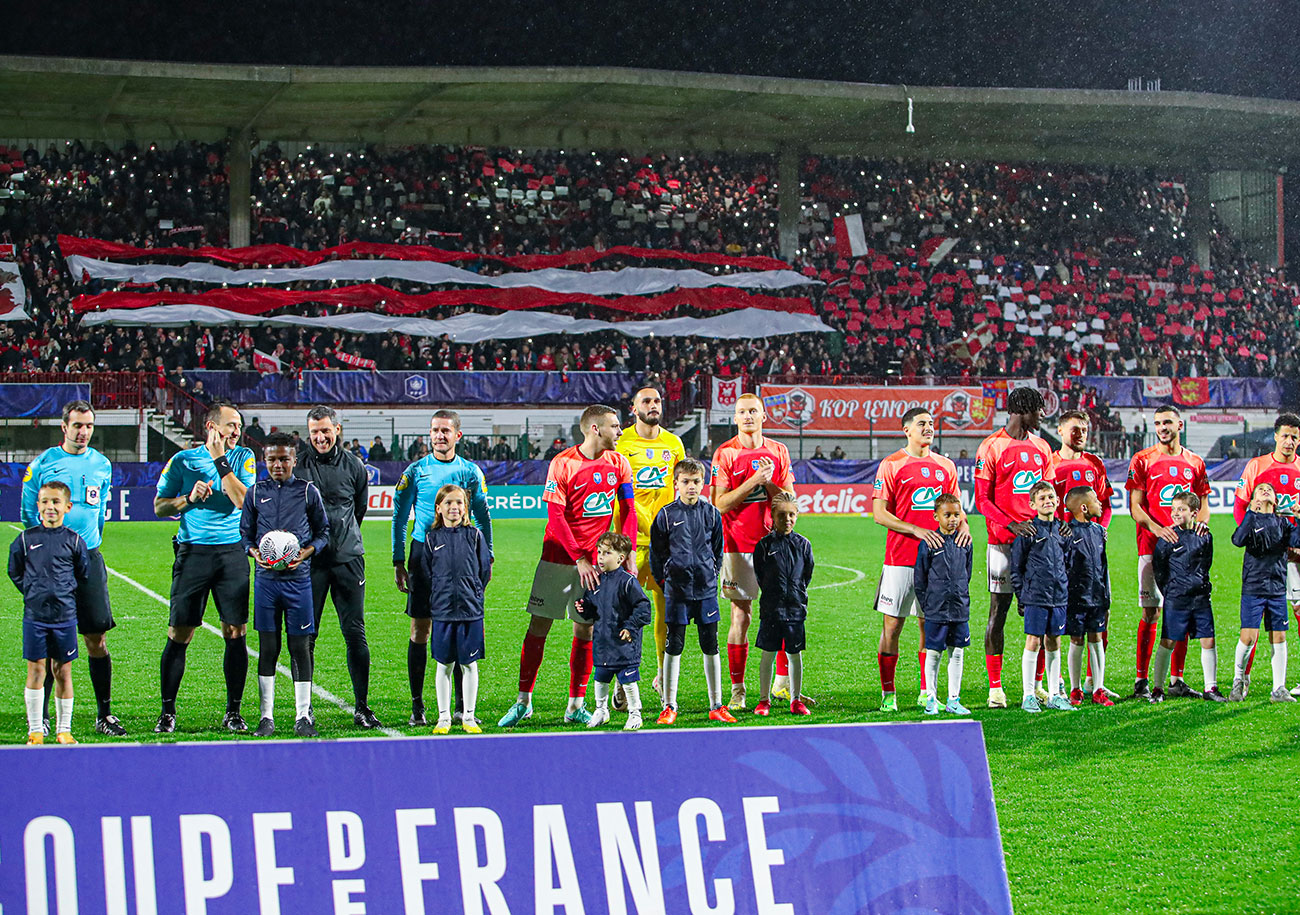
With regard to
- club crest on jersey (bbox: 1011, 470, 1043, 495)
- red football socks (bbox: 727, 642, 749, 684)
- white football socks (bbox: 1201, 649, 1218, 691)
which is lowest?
white football socks (bbox: 1201, 649, 1218, 691)

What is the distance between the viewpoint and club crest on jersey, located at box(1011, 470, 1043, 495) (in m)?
9.17

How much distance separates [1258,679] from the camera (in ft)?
34.6

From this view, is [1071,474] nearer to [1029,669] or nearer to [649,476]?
[1029,669]

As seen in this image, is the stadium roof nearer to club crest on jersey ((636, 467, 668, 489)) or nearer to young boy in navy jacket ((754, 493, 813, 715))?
club crest on jersey ((636, 467, 668, 489))

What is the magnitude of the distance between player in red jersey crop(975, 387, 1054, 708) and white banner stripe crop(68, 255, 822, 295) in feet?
95.6

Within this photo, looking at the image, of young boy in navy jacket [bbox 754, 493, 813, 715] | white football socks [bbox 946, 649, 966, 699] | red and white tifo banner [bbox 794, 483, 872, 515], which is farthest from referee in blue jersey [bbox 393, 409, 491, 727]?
red and white tifo banner [bbox 794, 483, 872, 515]

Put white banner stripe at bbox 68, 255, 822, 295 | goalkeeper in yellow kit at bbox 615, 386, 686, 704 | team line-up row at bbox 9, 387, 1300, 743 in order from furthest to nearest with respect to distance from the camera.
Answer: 1. white banner stripe at bbox 68, 255, 822, 295
2. goalkeeper in yellow kit at bbox 615, 386, 686, 704
3. team line-up row at bbox 9, 387, 1300, 743

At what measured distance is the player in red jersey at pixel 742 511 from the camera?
9102mm

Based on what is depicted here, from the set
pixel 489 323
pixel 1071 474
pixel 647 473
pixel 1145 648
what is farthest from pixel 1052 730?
pixel 489 323

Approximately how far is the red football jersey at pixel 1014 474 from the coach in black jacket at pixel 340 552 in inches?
171

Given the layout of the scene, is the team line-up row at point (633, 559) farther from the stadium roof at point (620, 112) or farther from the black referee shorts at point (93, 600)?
the stadium roof at point (620, 112)

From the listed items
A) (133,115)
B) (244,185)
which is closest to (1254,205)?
(244,185)

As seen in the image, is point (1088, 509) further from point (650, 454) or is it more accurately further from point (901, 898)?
point (901, 898)

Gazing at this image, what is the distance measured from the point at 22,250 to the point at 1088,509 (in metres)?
33.7
